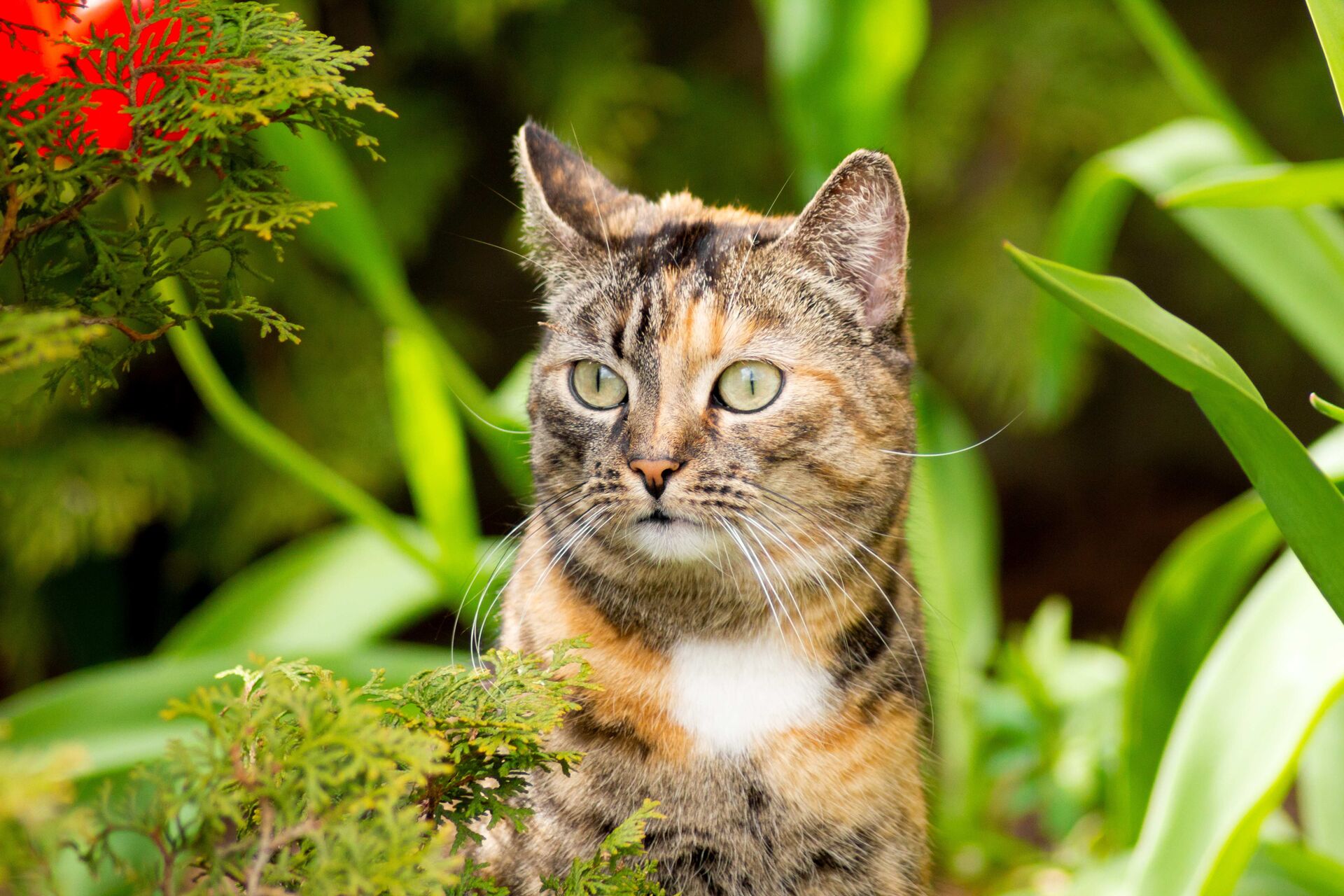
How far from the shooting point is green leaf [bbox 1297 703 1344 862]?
3.32 feet

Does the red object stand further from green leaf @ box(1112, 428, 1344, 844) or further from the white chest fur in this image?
green leaf @ box(1112, 428, 1344, 844)

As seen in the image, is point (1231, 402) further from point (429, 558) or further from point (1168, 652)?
point (429, 558)

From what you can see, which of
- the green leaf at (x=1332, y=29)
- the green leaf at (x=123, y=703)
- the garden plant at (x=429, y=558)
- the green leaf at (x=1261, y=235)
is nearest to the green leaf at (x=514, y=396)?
the garden plant at (x=429, y=558)

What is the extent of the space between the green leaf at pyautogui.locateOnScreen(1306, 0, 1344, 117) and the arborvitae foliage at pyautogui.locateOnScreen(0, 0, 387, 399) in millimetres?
563

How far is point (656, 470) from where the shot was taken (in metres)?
0.66

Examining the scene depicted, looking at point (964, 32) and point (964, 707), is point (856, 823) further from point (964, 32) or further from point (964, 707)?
point (964, 32)

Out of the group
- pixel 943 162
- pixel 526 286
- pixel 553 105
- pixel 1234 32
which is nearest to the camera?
pixel 553 105

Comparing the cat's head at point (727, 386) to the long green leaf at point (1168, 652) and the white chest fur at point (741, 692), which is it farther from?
the long green leaf at point (1168, 652)

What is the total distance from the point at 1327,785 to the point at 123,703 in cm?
117

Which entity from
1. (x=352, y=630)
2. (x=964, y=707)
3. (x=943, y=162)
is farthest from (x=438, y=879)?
(x=943, y=162)

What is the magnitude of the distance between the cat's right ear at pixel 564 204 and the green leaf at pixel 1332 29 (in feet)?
1.52

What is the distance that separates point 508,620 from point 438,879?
41 centimetres

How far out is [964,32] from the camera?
1.99 m

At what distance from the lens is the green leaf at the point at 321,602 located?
1250mm
